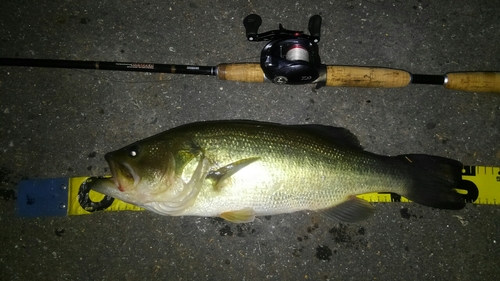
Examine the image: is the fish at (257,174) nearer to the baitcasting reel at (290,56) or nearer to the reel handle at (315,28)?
the baitcasting reel at (290,56)

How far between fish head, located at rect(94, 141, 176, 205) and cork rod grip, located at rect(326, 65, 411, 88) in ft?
4.05

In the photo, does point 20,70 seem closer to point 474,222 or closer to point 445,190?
point 445,190

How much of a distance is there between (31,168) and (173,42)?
1393 millimetres

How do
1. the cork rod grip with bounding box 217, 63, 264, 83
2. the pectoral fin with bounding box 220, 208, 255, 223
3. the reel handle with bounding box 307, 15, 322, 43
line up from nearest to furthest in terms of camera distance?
the pectoral fin with bounding box 220, 208, 255, 223 → the reel handle with bounding box 307, 15, 322, 43 → the cork rod grip with bounding box 217, 63, 264, 83

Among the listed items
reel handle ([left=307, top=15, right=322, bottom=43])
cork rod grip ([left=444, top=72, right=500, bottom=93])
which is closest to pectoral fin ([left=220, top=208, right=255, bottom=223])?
reel handle ([left=307, top=15, right=322, bottom=43])


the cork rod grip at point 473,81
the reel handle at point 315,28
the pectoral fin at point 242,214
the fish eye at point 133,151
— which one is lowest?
the pectoral fin at point 242,214

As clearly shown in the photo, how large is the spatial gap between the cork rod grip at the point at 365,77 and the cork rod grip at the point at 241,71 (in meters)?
0.48

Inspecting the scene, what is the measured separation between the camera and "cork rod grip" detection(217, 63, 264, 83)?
7.70 feet

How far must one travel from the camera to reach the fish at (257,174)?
1.94m

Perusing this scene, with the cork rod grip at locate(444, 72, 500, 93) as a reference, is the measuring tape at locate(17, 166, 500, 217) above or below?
below

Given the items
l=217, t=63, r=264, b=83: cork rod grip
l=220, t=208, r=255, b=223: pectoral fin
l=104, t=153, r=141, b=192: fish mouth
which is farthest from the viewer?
l=217, t=63, r=264, b=83: cork rod grip

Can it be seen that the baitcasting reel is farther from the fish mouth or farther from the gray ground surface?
the fish mouth

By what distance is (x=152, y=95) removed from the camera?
2.54 metres

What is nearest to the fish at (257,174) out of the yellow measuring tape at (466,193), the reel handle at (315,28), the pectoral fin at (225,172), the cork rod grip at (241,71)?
the pectoral fin at (225,172)
